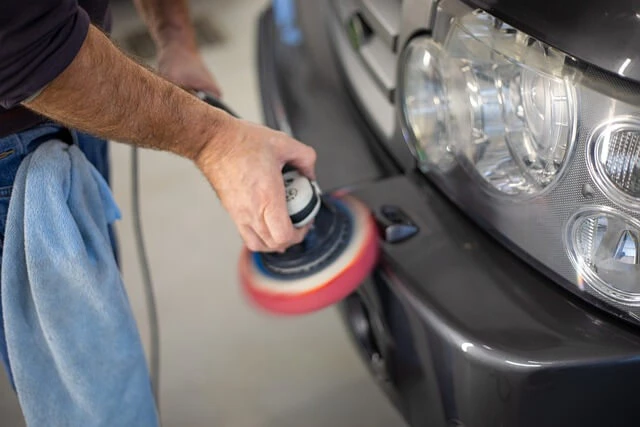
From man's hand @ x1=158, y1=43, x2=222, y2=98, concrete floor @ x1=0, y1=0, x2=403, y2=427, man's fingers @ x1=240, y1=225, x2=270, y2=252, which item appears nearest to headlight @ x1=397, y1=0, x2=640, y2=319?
man's fingers @ x1=240, y1=225, x2=270, y2=252

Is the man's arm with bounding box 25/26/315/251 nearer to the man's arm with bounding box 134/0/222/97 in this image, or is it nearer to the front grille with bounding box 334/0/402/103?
the front grille with bounding box 334/0/402/103

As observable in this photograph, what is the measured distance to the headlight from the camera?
0.76 m

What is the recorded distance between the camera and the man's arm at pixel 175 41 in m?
1.31

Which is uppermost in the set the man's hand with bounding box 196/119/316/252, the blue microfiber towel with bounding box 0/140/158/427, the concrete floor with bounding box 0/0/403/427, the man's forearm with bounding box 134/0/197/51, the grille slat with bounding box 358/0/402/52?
the grille slat with bounding box 358/0/402/52

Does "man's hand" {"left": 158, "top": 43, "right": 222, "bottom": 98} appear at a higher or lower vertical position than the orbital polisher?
higher

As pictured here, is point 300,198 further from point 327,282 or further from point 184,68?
point 184,68

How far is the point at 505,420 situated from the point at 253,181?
0.43 metres

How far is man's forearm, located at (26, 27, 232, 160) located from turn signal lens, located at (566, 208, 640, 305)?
449 millimetres

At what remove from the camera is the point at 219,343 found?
1.60m

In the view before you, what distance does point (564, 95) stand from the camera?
2.57 ft

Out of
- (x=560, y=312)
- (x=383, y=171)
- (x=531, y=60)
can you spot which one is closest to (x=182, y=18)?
(x=383, y=171)

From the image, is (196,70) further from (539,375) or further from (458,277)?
(539,375)

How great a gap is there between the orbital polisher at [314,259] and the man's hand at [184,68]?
15.4 inches

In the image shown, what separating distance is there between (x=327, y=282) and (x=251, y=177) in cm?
20
